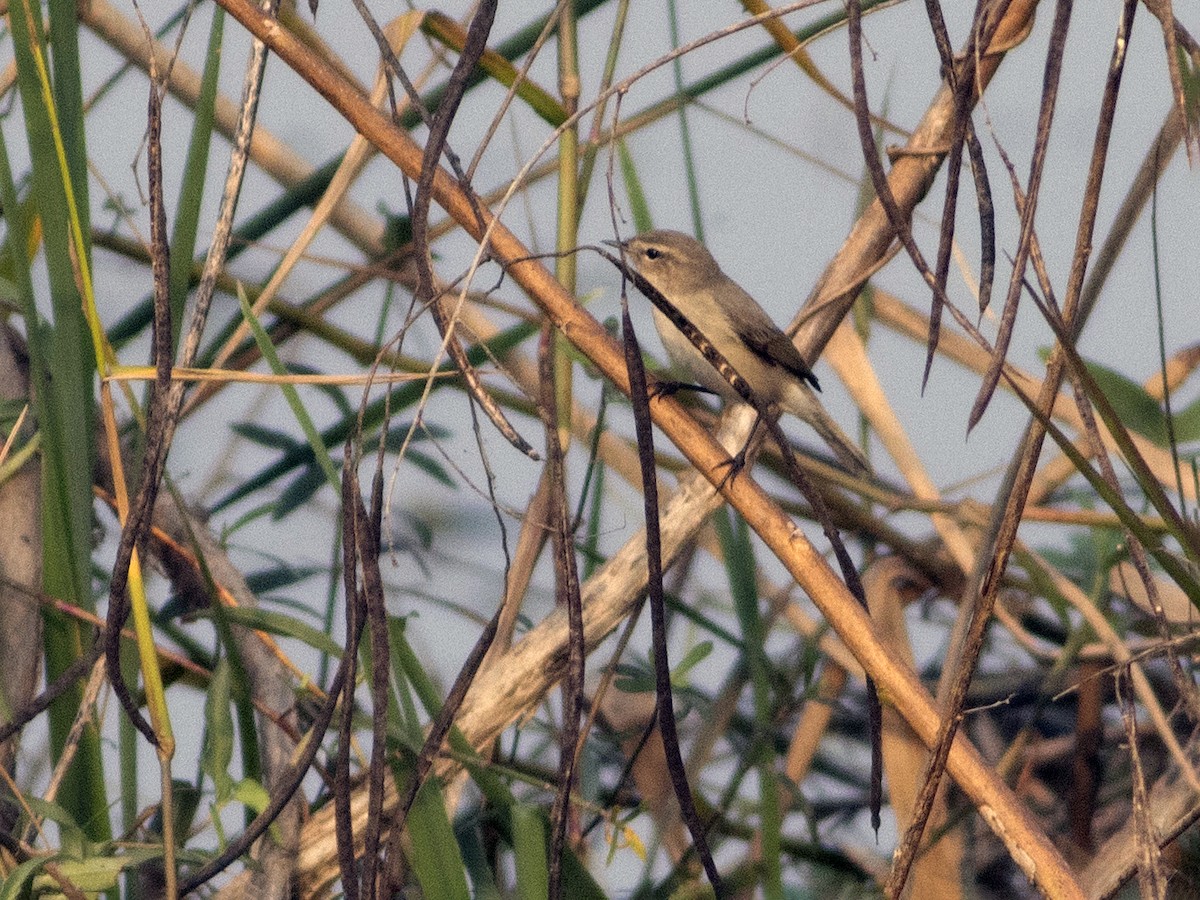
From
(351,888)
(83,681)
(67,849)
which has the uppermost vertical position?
(83,681)

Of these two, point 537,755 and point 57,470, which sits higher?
point 57,470

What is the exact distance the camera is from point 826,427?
3.20 meters

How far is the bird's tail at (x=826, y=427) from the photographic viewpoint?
2.90m

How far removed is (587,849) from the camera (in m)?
2.07

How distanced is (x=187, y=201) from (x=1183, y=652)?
189cm

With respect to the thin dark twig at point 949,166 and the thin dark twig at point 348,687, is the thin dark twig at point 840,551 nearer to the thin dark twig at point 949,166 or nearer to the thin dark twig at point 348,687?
the thin dark twig at point 949,166

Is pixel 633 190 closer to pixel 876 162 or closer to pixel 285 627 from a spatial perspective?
pixel 285 627

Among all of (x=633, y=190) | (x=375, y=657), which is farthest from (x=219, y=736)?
(x=633, y=190)

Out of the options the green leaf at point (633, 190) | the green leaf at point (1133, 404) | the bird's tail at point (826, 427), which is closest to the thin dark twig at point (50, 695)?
the green leaf at point (633, 190)

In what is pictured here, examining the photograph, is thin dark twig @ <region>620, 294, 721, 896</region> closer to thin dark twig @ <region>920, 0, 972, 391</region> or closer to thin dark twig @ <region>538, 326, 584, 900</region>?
thin dark twig @ <region>538, 326, 584, 900</region>

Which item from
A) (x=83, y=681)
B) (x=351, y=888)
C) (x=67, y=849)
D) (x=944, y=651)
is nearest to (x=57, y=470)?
(x=83, y=681)

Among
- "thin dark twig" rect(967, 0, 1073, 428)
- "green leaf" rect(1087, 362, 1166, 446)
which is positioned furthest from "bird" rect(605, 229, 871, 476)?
"thin dark twig" rect(967, 0, 1073, 428)

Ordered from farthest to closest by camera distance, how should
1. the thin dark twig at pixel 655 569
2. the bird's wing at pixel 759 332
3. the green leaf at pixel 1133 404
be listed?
1. the bird's wing at pixel 759 332
2. the green leaf at pixel 1133 404
3. the thin dark twig at pixel 655 569

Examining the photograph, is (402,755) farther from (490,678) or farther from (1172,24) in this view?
(1172,24)
